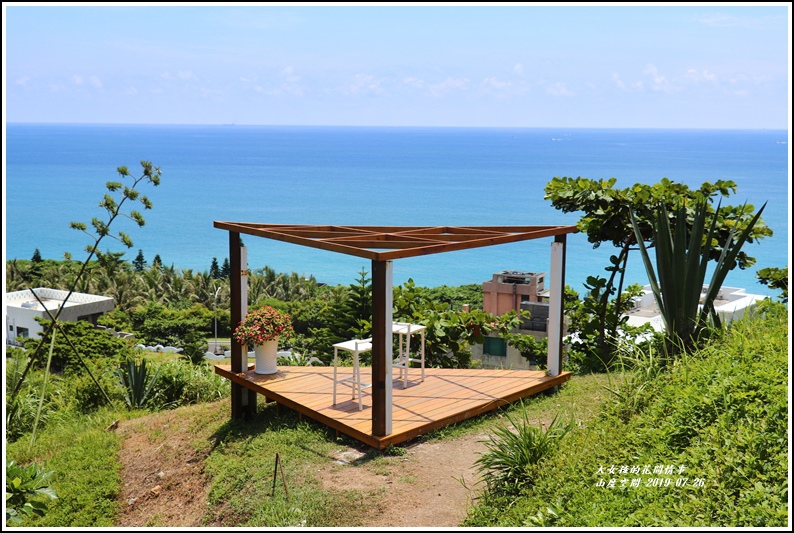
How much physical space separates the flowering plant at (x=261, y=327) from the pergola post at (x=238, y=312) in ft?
0.35

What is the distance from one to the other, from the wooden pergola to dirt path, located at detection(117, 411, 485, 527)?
38cm

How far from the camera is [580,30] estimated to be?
8750 cm

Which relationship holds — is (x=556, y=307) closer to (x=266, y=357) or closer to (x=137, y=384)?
(x=266, y=357)

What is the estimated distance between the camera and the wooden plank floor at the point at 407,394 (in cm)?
592

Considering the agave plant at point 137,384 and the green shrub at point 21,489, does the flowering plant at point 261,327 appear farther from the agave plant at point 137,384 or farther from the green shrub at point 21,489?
the green shrub at point 21,489

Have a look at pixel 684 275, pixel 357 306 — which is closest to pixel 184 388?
pixel 357 306

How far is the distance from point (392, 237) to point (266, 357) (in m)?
1.78

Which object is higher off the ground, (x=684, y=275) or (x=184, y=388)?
(x=684, y=275)

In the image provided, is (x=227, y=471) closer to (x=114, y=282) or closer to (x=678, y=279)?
(x=678, y=279)

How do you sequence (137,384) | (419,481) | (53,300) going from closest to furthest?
(419,481), (137,384), (53,300)

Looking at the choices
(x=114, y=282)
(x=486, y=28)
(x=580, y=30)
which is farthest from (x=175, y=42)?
(x=114, y=282)

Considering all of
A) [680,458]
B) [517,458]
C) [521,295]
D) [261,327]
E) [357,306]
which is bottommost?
[521,295]

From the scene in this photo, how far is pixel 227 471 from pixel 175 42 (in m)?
120

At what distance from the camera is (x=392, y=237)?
6410 mm
